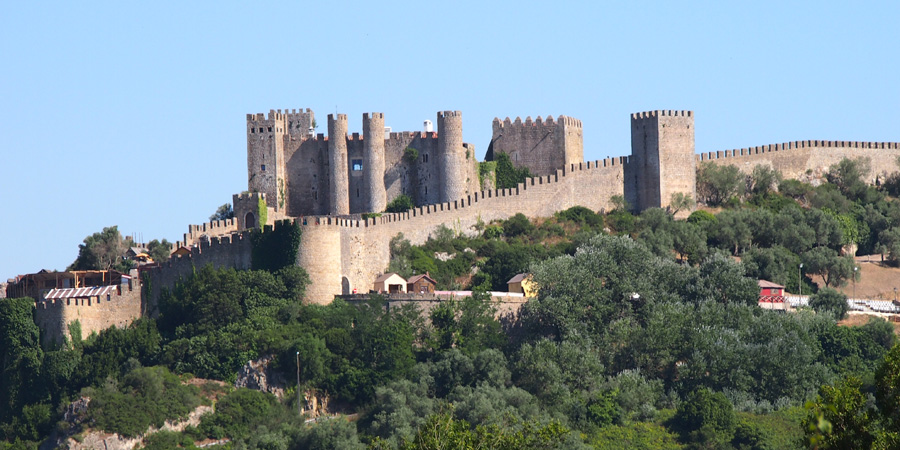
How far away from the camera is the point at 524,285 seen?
5672cm

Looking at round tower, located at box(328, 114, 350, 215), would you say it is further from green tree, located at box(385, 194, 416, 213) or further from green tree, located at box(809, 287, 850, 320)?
green tree, located at box(809, 287, 850, 320)

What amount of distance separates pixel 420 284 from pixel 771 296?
503 inches

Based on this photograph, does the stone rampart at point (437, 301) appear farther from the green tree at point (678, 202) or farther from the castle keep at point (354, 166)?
the green tree at point (678, 202)

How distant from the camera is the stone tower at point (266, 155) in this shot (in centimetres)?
6556

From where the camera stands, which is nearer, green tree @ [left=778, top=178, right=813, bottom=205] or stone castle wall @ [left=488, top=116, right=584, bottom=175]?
stone castle wall @ [left=488, top=116, right=584, bottom=175]

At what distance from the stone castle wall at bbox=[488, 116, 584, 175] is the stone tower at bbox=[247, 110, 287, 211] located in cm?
882

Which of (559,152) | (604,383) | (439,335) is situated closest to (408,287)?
(439,335)

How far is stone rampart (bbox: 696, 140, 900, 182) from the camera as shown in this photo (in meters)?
71.1

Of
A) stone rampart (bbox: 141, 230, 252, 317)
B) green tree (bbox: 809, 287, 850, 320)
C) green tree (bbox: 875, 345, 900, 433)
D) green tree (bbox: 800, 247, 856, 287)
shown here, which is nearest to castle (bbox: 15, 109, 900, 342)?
stone rampart (bbox: 141, 230, 252, 317)

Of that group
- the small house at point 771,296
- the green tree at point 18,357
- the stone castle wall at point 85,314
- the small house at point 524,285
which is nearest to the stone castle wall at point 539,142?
the small house at point 524,285

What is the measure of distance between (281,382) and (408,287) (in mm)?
6375

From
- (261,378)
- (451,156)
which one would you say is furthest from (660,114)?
(261,378)

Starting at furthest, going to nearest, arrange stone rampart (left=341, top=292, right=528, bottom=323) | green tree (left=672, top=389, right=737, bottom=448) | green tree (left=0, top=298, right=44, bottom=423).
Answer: stone rampart (left=341, top=292, right=528, bottom=323)
green tree (left=0, top=298, right=44, bottom=423)
green tree (left=672, top=389, right=737, bottom=448)

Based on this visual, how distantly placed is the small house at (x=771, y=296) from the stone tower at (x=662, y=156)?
26.6ft
